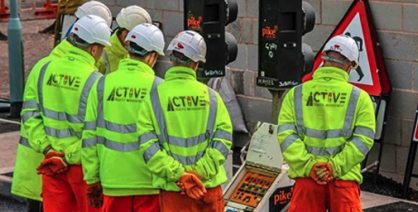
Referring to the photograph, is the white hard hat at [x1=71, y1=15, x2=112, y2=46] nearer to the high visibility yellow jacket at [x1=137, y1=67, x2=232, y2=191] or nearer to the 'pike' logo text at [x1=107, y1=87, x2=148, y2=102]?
the 'pike' logo text at [x1=107, y1=87, x2=148, y2=102]

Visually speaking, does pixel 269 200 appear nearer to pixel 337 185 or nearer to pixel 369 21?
pixel 337 185

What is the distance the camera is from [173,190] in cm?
740

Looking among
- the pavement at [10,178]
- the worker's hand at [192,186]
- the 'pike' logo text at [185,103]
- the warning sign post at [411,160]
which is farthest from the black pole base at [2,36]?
the worker's hand at [192,186]

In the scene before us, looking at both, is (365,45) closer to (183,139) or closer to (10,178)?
(10,178)

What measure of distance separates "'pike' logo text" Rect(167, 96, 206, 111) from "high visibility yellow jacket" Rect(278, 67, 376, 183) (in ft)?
2.88

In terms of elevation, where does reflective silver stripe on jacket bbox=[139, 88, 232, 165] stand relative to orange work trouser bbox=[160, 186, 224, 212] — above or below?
above

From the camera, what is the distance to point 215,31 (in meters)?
9.82

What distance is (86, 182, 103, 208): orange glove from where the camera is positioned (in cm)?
790

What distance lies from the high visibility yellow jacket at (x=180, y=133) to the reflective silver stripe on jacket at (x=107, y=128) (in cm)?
25

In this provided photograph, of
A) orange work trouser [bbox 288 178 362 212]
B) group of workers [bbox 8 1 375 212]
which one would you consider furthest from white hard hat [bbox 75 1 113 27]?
orange work trouser [bbox 288 178 362 212]

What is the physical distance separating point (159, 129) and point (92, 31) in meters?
1.27

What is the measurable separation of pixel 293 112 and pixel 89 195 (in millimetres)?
1560

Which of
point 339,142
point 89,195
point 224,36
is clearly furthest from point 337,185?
point 224,36

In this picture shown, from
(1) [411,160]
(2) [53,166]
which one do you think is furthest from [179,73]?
(1) [411,160]
